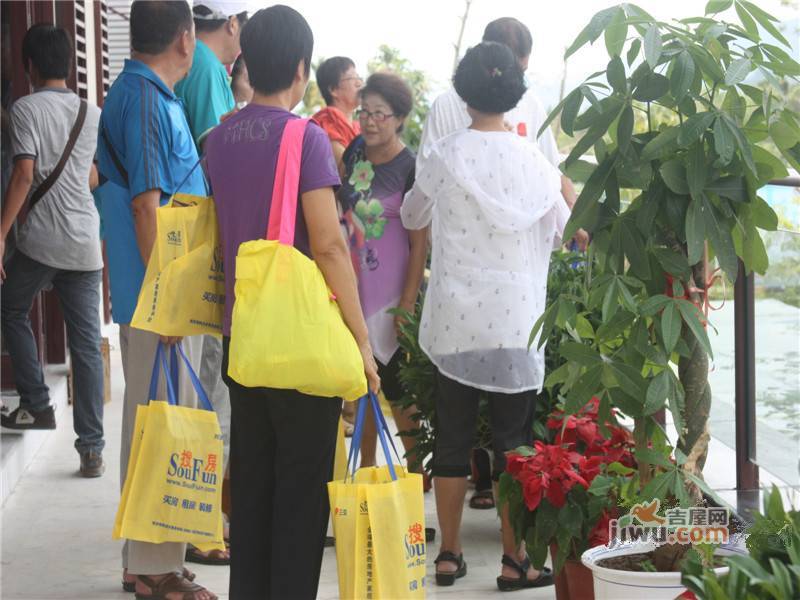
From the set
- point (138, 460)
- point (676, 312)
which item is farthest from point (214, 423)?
point (676, 312)

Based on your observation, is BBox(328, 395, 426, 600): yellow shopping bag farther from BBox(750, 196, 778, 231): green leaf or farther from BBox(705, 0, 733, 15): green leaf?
BBox(705, 0, 733, 15): green leaf

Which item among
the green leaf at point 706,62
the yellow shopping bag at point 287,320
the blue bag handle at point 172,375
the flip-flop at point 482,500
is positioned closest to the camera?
the green leaf at point 706,62

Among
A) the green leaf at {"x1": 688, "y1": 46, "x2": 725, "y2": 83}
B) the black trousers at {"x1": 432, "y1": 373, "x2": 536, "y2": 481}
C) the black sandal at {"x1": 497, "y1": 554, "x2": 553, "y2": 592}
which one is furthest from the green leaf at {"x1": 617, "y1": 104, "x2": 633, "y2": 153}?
the black sandal at {"x1": 497, "y1": 554, "x2": 553, "y2": 592}

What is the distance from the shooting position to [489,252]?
3.55 metres

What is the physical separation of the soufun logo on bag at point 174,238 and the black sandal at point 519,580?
1.46 m

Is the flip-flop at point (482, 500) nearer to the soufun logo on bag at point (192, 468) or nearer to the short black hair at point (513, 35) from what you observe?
the soufun logo on bag at point (192, 468)

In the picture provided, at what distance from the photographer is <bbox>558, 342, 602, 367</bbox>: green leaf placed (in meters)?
2.67

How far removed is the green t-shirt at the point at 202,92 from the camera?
13.6 ft

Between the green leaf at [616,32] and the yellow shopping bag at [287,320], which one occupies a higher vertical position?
the green leaf at [616,32]

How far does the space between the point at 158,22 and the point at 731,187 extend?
186 centimetres

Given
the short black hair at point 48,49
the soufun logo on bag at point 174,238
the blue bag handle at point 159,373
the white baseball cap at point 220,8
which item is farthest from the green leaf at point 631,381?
the short black hair at point 48,49

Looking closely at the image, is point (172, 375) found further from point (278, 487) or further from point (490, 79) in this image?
point (490, 79)

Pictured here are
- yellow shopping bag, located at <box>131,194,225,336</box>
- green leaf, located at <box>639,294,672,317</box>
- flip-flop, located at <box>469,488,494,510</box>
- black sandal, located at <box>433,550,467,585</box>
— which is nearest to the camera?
green leaf, located at <box>639,294,672,317</box>

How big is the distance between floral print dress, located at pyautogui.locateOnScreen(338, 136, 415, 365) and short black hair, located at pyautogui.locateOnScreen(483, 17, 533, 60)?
0.54 meters
